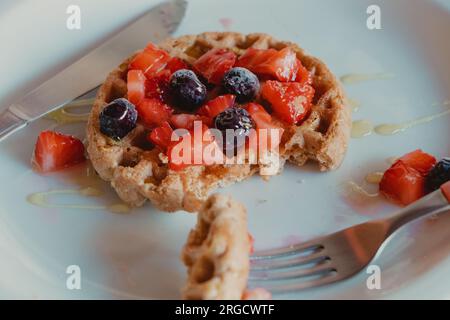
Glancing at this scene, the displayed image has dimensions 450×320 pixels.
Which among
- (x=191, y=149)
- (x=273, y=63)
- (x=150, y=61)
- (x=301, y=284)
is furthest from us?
(x=150, y=61)

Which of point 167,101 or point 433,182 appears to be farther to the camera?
point 167,101

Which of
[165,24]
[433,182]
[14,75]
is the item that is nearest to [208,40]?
[165,24]

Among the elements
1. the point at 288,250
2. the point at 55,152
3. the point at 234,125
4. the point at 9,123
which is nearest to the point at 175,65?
the point at 234,125

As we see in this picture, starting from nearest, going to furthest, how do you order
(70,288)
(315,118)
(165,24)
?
(70,288) → (315,118) → (165,24)

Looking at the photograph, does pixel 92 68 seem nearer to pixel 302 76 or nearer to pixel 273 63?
pixel 273 63

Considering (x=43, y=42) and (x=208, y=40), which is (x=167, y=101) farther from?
(x=43, y=42)

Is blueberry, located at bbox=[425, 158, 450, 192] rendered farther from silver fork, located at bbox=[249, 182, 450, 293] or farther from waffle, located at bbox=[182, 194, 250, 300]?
waffle, located at bbox=[182, 194, 250, 300]

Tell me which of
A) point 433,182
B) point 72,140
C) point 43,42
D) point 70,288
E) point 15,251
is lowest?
point 70,288
